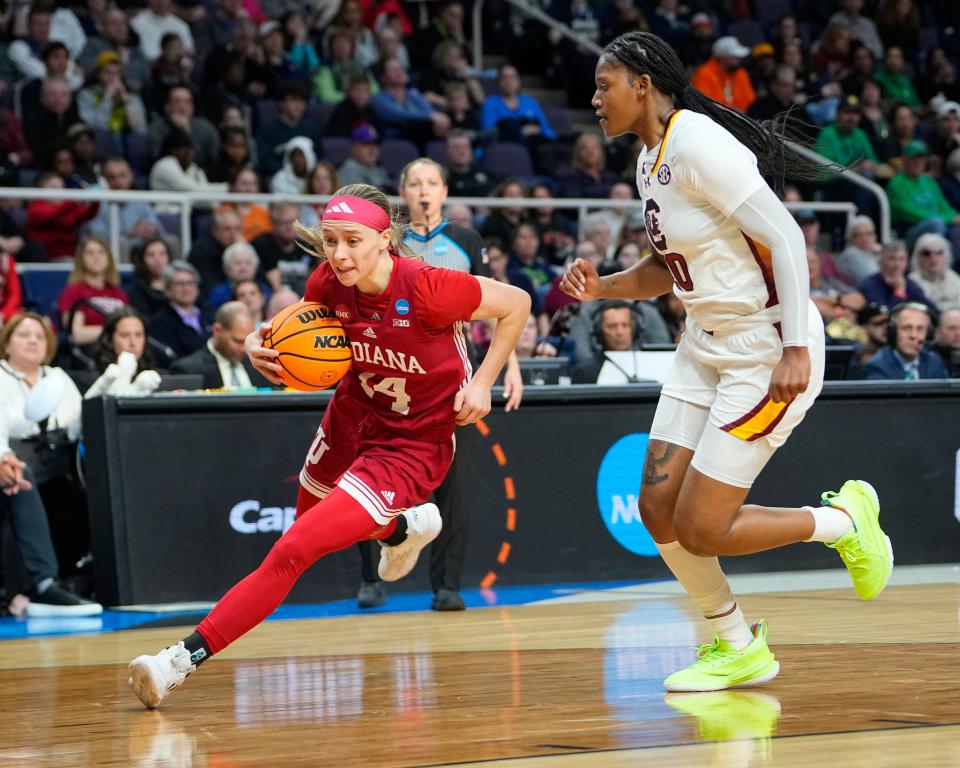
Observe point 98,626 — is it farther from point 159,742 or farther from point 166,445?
point 159,742

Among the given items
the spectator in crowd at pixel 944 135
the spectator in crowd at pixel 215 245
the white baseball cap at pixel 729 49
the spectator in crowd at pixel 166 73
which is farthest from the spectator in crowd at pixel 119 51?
the spectator in crowd at pixel 944 135

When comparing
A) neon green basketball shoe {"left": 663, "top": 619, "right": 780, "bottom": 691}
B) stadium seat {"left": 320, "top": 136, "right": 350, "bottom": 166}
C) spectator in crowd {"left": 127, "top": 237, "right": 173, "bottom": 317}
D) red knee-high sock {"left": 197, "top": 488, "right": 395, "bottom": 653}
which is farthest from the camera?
stadium seat {"left": 320, "top": 136, "right": 350, "bottom": 166}

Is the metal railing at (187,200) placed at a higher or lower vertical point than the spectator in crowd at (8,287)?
higher

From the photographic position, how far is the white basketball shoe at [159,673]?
4.61 m

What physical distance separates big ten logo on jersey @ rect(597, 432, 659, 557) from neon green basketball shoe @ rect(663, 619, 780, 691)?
3.41 m

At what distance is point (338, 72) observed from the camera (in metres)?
14.1

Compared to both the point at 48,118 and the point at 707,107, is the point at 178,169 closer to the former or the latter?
the point at 48,118

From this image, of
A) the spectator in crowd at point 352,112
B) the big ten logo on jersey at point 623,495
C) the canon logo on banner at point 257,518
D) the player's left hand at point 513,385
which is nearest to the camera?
the player's left hand at point 513,385

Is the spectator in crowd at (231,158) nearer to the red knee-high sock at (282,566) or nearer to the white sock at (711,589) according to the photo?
the red knee-high sock at (282,566)

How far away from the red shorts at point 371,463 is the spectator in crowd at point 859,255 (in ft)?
29.0

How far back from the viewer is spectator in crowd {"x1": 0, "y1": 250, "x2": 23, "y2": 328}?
970 centimetres

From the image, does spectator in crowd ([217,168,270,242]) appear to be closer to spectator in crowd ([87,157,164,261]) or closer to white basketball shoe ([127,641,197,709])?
spectator in crowd ([87,157,164,261])

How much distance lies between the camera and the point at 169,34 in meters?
12.9

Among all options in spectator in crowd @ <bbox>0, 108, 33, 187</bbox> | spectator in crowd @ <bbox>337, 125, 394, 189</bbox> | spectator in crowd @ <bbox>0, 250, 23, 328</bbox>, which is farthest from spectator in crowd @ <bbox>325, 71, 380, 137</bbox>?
spectator in crowd @ <bbox>0, 250, 23, 328</bbox>
